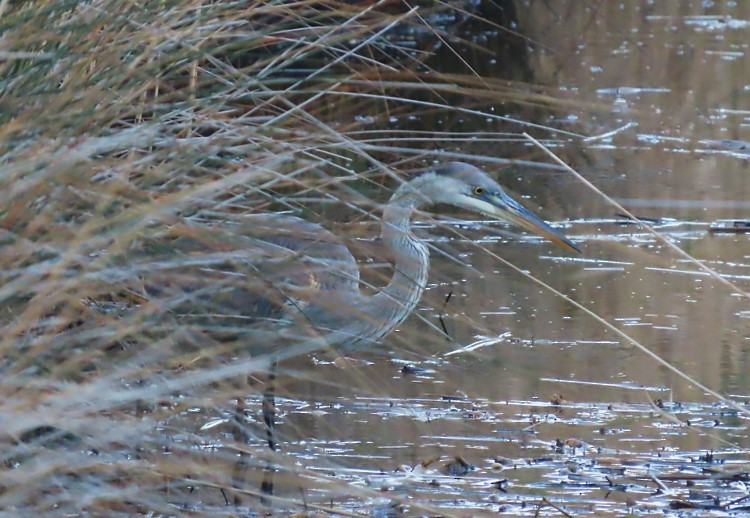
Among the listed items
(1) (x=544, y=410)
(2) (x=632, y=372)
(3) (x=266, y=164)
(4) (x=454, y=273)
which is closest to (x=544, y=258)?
(4) (x=454, y=273)

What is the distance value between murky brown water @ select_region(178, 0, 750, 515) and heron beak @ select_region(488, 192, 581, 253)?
0.61 ft

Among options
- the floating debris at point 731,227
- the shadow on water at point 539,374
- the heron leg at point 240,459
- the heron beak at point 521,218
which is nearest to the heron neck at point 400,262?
the shadow on water at point 539,374

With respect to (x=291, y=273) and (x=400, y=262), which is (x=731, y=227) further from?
(x=291, y=273)

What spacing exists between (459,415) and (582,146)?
4220mm

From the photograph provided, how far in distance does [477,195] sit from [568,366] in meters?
0.84

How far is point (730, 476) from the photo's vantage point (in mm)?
3203

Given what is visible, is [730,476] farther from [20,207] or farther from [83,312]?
[20,207]

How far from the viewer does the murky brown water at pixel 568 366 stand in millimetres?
3133

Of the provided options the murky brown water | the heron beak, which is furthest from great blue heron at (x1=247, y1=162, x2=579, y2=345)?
the murky brown water

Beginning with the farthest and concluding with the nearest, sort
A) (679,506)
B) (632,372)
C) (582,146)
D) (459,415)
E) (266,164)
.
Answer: (582,146)
(632,372)
(459,415)
(679,506)
(266,164)

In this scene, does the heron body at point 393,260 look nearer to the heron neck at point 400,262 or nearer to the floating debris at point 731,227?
the heron neck at point 400,262

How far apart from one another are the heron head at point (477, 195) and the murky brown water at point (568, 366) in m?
0.13

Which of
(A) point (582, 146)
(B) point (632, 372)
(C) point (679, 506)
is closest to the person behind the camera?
(C) point (679, 506)

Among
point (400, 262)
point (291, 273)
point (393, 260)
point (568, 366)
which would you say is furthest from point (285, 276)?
point (568, 366)
